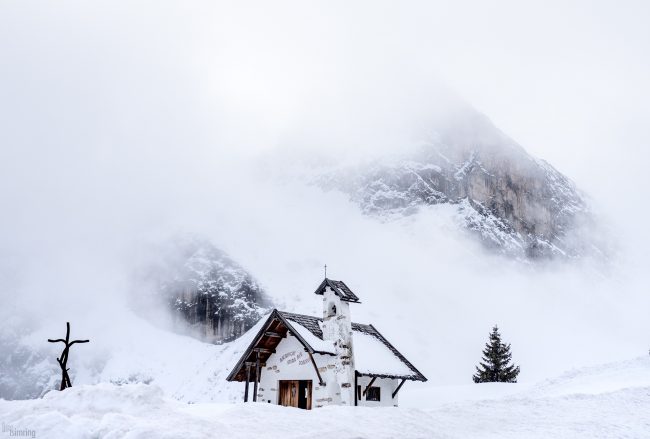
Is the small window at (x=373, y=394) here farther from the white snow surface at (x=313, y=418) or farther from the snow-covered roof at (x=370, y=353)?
the white snow surface at (x=313, y=418)

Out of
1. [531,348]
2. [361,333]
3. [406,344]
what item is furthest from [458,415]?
[531,348]

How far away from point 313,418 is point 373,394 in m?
15.4

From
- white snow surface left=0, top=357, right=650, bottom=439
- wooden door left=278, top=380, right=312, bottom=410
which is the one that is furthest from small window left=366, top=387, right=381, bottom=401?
white snow surface left=0, top=357, right=650, bottom=439

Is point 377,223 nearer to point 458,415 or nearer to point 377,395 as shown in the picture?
point 377,395

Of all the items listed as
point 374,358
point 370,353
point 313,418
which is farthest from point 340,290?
point 313,418

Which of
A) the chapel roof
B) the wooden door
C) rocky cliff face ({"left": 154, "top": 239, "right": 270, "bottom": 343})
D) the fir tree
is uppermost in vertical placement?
rocky cliff face ({"left": 154, "top": 239, "right": 270, "bottom": 343})

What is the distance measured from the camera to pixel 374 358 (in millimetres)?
24484

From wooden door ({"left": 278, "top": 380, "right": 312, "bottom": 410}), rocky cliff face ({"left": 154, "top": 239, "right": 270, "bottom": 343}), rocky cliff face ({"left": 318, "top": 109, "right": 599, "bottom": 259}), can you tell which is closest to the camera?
wooden door ({"left": 278, "top": 380, "right": 312, "bottom": 410})

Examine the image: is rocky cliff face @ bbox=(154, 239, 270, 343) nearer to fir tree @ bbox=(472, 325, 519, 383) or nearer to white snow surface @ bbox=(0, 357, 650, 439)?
fir tree @ bbox=(472, 325, 519, 383)

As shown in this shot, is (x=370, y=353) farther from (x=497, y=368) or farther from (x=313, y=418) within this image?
(x=497, y=368)

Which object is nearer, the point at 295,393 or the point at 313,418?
the point at 313,418

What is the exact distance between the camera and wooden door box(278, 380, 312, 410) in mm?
23109

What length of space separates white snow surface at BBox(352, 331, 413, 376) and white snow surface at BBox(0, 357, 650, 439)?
10229mm

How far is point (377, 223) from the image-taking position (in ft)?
364
